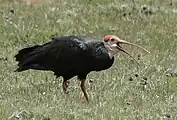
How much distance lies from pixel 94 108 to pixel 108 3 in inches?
314

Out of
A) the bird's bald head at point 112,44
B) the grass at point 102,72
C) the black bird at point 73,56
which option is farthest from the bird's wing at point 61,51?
the grass at point 102,72

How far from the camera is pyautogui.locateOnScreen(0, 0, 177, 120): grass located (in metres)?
8.85

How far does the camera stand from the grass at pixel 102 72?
885cm

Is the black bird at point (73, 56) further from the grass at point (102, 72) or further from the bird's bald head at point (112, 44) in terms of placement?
the grass at point (102, 72)

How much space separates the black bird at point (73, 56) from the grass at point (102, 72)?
0.36 metres

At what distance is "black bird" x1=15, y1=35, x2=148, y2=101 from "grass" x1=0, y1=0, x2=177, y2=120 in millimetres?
357

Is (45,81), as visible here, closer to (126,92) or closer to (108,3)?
(126,92)

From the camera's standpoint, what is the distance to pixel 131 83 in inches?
416

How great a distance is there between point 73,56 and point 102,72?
188cm

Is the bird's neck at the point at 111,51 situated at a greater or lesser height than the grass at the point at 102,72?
greater

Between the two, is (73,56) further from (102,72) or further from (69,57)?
(102,72)

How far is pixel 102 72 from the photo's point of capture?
11.2 m

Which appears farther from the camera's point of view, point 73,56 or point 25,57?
point 25,57

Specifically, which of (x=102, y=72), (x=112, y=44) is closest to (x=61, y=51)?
(x=112, y=44)
